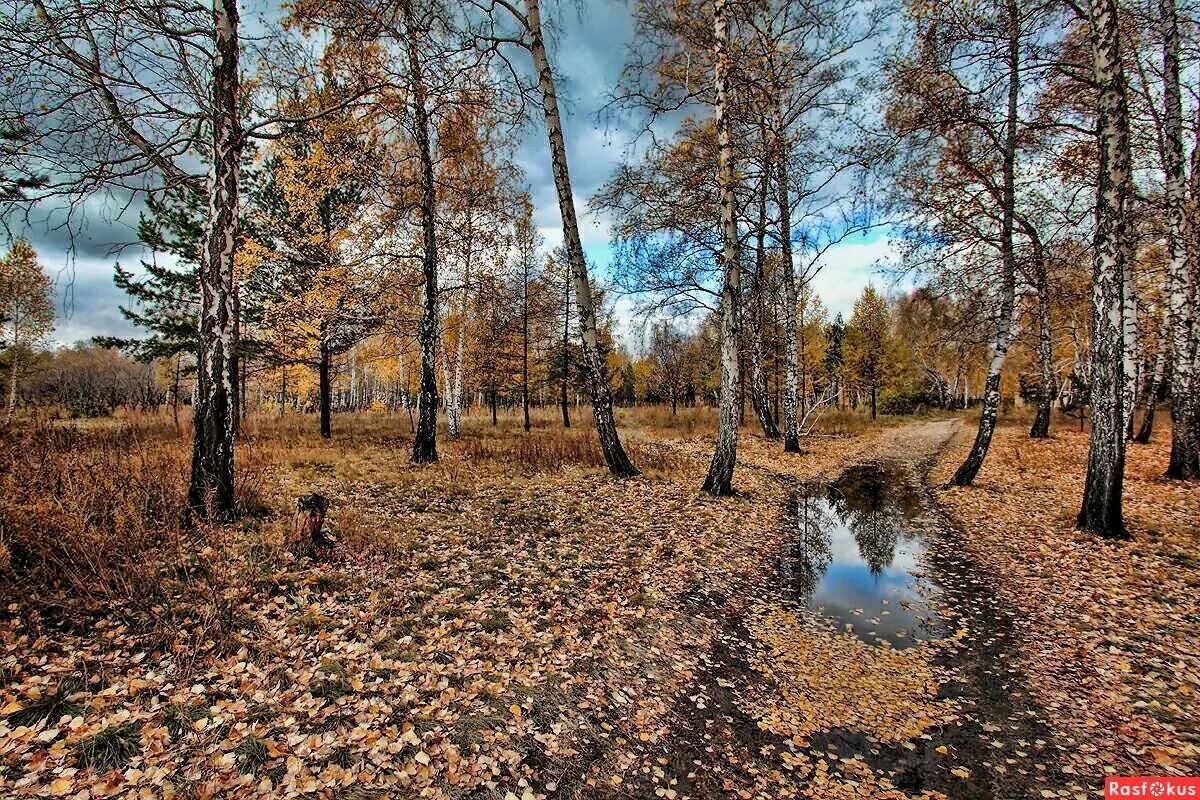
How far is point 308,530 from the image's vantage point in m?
5.76

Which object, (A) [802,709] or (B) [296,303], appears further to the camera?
(B) [296,303]

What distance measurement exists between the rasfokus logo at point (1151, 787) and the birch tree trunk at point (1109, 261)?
224 inches

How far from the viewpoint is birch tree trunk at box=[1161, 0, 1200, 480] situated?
9820mm

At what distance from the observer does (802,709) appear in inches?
159

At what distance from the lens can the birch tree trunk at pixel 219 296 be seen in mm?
6004

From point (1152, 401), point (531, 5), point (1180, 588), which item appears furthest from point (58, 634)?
point (1152, 401)

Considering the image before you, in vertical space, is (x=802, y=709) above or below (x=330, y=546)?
below

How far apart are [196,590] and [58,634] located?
88cm

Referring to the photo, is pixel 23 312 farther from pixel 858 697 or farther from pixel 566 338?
pixel 858 697

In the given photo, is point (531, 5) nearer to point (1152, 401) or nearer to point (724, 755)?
point (724, 755)

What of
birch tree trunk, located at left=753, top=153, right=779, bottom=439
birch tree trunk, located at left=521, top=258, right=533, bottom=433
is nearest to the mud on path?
birch tree trunk, located at left=753, top=153, right=779, bottom=439

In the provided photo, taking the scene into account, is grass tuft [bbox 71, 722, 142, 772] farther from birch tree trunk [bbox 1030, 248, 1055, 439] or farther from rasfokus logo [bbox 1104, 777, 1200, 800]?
birch tree trunk [bbox 1030, 248, 1055, 439]

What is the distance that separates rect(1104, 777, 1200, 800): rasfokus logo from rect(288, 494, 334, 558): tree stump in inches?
292

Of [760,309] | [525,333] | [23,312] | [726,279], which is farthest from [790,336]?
[23,312]
